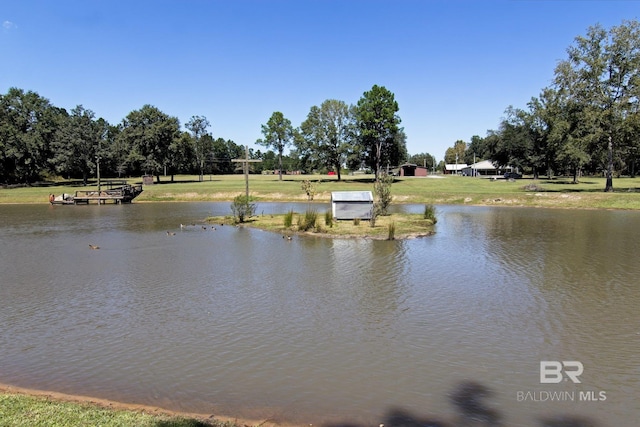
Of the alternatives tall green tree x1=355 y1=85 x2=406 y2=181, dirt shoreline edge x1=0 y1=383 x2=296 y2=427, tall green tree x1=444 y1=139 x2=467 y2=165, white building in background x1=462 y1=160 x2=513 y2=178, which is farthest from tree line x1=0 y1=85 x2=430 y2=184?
tall green tree x1=444 y1=139 x2=467 y2=165

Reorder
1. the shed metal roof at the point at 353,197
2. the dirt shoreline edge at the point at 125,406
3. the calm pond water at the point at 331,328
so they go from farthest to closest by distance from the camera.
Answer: the shed metal roof at the point at 353,197 < the calm pond water at the point at 331,328 < the dirt shoreline edge at the point at 125,406

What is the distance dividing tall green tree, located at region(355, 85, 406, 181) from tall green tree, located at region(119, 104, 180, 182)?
31.4 meters

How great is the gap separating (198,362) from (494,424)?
5086 mm

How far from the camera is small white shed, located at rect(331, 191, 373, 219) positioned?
92.8 feet

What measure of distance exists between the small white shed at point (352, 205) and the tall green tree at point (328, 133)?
46656mm

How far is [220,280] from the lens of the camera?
14.5 metres

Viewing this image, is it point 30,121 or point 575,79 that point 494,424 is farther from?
point 30,121

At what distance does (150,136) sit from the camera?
70.4 m

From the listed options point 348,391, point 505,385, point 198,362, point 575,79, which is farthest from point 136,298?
point 575,79

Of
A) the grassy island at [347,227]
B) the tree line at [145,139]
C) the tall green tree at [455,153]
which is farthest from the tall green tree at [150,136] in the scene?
the tall green tree at [455,153]

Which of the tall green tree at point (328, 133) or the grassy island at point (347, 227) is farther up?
the tall green tree at point (328, 133)

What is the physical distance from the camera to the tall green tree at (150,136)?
71.0m

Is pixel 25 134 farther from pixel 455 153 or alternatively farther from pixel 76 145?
pixel 455 153

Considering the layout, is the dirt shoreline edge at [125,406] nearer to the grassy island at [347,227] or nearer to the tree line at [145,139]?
the grassy island at [347,227]
